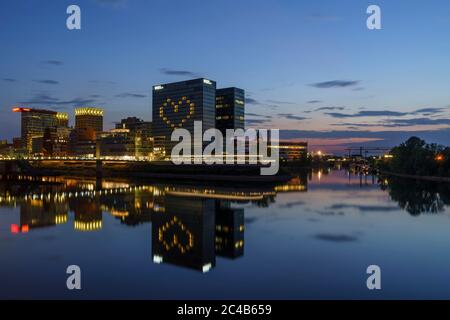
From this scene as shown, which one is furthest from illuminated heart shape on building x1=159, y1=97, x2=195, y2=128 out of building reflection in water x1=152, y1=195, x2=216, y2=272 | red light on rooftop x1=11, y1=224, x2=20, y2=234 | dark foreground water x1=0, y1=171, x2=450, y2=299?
red light on rooftop x1=11, y1=224, x2=20, y2=234

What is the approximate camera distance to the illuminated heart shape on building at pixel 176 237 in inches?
842

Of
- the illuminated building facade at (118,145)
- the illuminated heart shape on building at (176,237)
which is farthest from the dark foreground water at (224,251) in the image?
the illuminated building facade at (118,145)

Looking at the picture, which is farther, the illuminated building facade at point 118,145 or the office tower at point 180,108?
the office tower at point 180,108

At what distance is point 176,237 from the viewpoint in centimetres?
2389

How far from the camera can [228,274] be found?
1608 cm

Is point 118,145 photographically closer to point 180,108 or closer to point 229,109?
point 180,108

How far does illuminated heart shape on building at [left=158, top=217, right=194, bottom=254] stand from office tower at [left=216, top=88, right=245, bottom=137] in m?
159

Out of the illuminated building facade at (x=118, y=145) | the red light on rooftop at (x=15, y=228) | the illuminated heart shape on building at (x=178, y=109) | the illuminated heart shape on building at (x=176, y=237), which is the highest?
the illuminated heart shape on building at (x=178, y=109)

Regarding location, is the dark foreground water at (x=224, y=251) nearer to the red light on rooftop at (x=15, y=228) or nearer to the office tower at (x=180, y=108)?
the red light on rooftop at (x=15, y=228)

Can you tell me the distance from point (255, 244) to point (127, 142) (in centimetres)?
15817

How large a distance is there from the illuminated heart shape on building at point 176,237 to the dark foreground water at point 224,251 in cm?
7

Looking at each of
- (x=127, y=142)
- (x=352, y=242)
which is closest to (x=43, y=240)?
(x=352, y=242)

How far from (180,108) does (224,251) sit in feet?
537
